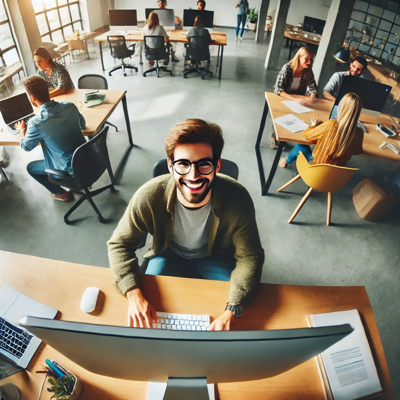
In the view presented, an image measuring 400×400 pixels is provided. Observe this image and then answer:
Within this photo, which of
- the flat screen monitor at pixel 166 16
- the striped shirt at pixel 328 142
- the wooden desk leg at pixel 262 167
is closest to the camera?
the striped shirt at pixel 328 142

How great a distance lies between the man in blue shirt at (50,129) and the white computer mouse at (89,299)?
1550 millimetres

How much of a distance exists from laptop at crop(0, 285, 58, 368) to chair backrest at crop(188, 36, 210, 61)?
5440mm

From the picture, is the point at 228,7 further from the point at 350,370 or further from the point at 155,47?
the point at 350,370

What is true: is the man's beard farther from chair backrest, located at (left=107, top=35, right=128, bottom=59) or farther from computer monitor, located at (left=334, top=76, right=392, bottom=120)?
chair backrest, located at (left=107, top=35, right=128, bottom=59)

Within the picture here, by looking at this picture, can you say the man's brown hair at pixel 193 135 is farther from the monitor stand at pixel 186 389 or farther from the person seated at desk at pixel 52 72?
the person seated at desk at pixel 52 72

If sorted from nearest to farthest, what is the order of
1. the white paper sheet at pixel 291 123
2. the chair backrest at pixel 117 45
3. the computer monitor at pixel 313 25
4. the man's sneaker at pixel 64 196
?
the white paper sheet at pixel 291 123 < the man's sneaker at pixel 64 196 < the chair backrest at pixel 117 45 < the computer monitor at pixel 313 25

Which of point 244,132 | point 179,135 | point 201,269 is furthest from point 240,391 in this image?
point 244,132

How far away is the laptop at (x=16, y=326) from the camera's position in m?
0.93

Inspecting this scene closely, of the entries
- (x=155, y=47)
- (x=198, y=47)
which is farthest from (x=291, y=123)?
(x=155, y=47)

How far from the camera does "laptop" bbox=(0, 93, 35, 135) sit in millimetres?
2404

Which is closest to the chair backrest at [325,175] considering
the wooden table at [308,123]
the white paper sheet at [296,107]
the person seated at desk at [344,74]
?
the wooden table at [308,123]

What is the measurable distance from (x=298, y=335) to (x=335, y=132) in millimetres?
2054

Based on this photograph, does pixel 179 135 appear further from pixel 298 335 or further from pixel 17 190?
pixel 17 190

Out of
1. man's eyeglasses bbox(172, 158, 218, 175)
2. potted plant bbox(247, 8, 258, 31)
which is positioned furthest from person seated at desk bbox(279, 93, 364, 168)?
potted plant bbox(247, 8, 258, 31)
